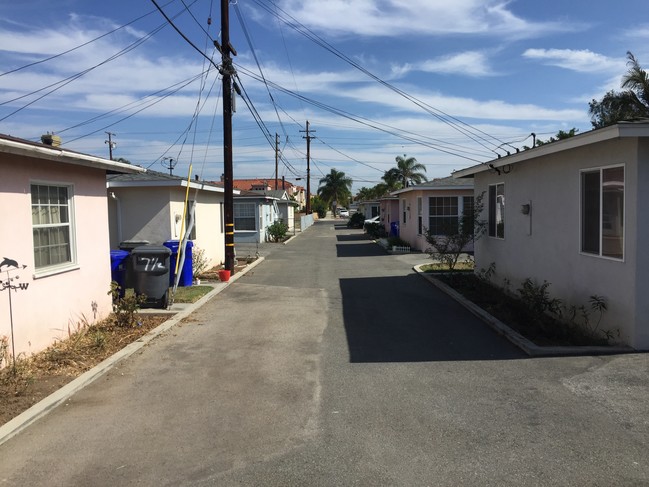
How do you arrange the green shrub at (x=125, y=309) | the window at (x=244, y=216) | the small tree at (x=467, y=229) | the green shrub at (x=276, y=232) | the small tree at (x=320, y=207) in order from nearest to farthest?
the green shrub at (x=125, y=309) < the small tree at (x=467, y=229) < the window at (x=244, y=216) < the green shrub at (x=276, y=232) < the small tree at (x=320, y=207)

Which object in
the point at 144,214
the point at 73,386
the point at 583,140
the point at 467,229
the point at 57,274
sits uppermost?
the point at 583,140

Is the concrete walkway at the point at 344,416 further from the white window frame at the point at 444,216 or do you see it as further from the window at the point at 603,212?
the white window frame at the point at 444,216

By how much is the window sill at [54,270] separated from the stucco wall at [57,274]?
38 mm

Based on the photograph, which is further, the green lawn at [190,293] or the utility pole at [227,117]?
the utility pole at [227,117]

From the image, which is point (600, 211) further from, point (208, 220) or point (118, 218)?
point (208, 220)

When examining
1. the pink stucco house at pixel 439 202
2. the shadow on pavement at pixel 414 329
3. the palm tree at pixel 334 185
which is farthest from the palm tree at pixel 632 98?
the palm tree at pixel 334 185

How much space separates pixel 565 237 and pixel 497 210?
436 cm

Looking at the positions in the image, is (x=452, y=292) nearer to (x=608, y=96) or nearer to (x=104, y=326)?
(x=104, y=326)

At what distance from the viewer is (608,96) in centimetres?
2850

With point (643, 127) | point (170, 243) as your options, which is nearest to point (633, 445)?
point (643, 127)

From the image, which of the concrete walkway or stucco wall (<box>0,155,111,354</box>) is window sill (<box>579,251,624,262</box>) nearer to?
the concrete walkway

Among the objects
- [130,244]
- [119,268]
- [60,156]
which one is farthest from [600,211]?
[130,244]

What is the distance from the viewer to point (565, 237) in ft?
30.0

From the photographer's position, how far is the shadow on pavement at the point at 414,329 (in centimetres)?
754
